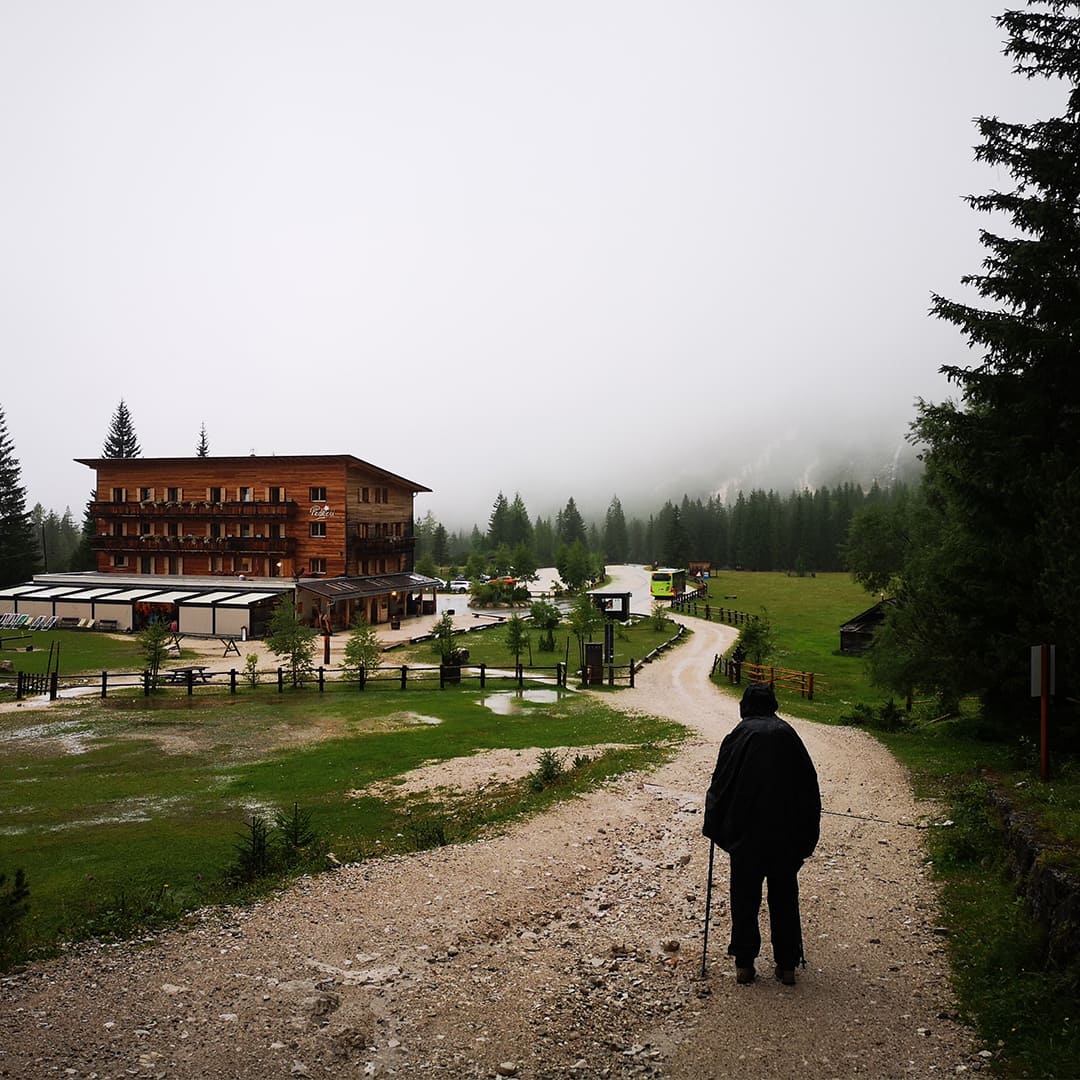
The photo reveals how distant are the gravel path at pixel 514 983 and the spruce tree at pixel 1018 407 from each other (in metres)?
5.81

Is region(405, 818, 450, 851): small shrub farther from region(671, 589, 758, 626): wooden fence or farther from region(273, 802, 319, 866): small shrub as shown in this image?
region(671, 589, 758, 626): wooden fence

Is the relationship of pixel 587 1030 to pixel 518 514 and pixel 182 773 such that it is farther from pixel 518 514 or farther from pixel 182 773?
pixel 518 514

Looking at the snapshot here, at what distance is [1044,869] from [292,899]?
8.56 meters

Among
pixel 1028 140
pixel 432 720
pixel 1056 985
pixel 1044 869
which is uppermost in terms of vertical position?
pixel 1028 140

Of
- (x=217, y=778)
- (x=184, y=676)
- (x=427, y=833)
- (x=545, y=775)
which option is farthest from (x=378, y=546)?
(x=427, y=833)

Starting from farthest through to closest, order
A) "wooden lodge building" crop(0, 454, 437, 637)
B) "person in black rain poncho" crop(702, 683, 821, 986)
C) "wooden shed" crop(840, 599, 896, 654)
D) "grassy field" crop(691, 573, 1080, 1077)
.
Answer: "wooden lodge building" crop(0, 454, 437, 637) < "wooden shed" crop(840, 599, 896, 654) < "person in black rain poncho" crop(702, 683, 821, 986) < "grassy field" crop(691, 573, 1080, 1077)

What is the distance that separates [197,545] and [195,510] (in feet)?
9.54

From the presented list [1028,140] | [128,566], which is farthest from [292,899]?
[128,566]

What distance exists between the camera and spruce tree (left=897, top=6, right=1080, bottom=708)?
13.8 meters

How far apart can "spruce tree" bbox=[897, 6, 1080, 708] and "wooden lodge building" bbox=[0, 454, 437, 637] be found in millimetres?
45592

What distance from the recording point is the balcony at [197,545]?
5941 cm

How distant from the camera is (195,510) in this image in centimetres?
6156

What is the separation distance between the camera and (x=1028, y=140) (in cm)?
1475

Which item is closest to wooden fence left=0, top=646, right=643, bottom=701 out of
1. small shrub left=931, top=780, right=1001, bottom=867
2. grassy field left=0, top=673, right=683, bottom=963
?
grassy field left=0, top=673, right=683, bottom=963
